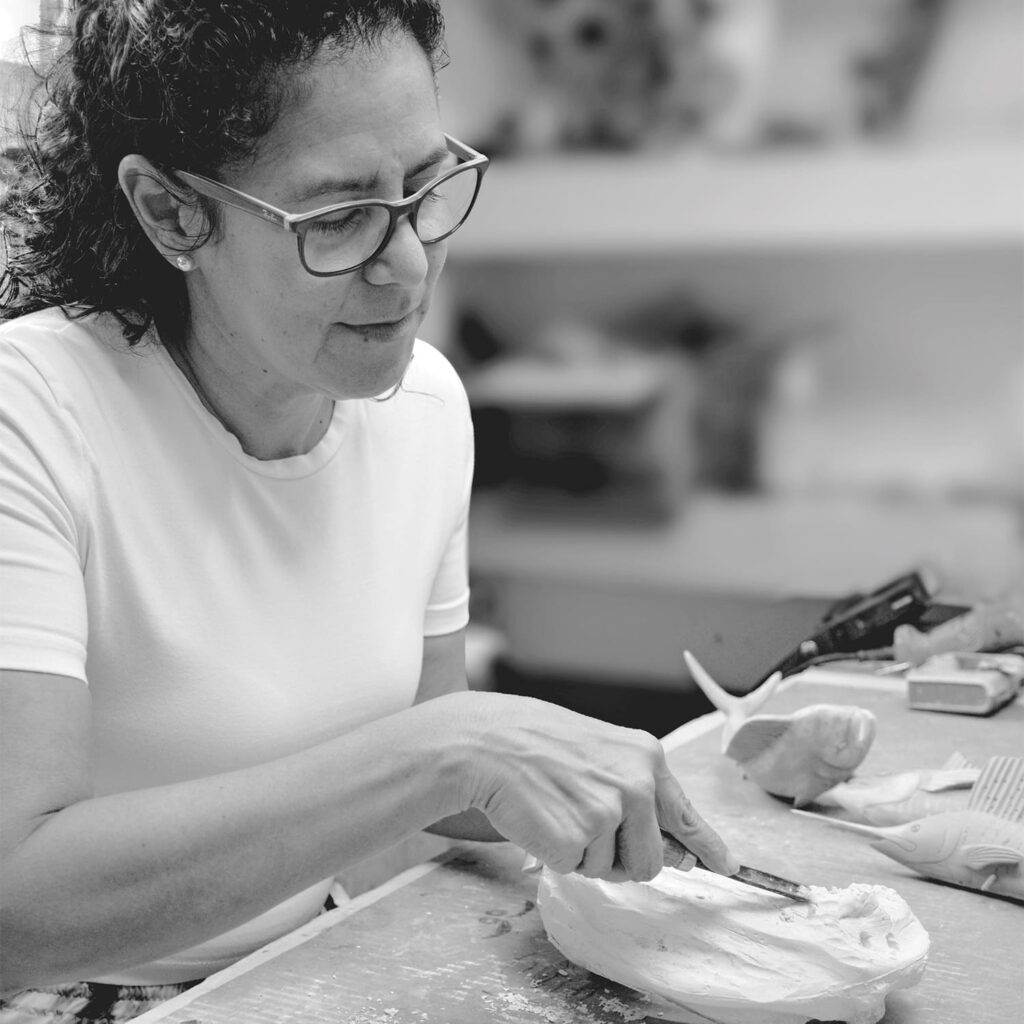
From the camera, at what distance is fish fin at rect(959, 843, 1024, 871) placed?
897 mm

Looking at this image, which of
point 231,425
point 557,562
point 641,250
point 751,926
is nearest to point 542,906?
point 751,926

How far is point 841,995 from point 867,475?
0.46m

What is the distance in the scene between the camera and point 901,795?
3.43 ft

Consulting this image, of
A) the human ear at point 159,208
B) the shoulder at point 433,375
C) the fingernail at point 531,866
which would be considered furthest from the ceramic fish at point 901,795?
the human ear at point 159,208

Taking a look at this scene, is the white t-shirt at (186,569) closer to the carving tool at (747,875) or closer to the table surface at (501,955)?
the table surface at (501,955)

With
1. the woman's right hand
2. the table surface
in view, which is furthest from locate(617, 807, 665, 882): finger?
the table surface

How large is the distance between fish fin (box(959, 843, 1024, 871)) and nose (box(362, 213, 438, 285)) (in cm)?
62

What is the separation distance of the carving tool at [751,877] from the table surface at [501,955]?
9cm

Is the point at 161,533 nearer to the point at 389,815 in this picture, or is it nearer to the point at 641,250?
the point at 389,815

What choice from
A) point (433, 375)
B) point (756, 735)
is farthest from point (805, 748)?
point (433, 375)

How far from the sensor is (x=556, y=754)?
2.39ft

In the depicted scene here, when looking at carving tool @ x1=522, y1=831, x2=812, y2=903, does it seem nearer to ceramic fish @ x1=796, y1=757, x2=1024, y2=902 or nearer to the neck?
ceramic fish @ x1=796, y1=757, x2=1024, y2=902

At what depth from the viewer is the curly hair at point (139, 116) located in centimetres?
75

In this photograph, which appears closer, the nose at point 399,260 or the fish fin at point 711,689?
the nose at point 399,260
